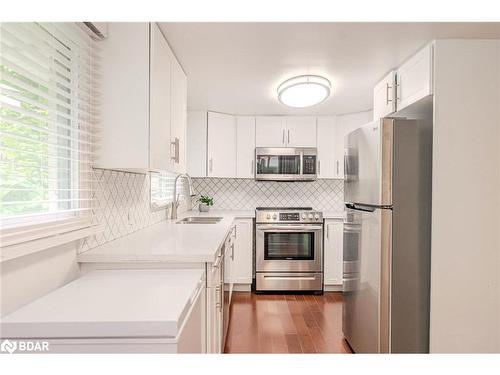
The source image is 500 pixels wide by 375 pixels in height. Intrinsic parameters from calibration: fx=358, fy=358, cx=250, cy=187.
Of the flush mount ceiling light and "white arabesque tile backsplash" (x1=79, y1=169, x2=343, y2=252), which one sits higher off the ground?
the flush mount ceiling light

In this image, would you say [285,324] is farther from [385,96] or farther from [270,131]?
[270,131]

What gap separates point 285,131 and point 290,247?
4.69ft

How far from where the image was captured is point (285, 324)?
3201mm

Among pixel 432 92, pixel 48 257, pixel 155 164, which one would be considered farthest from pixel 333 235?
pixel 48 257

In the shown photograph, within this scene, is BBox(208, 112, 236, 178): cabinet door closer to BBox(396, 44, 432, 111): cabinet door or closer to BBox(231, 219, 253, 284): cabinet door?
BBox(231, 219, 253, 284): cabinet door

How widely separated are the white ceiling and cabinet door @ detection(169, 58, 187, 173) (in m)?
0.12

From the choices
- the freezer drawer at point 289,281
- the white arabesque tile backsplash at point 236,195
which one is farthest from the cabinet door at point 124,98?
the freezer drawer at point 289,281

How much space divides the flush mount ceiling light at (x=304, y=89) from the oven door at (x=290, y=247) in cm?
157

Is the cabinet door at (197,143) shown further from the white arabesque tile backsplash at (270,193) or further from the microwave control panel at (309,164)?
the microwave control panel at (309,164)

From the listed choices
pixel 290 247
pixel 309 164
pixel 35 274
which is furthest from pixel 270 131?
pixel 35 274

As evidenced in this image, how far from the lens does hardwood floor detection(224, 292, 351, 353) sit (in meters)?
2.74

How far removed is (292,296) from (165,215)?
1.74 metres

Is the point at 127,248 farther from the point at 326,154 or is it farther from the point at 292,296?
the point at 326,154

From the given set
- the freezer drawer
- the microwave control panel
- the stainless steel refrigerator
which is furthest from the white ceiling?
the freezer drawer
